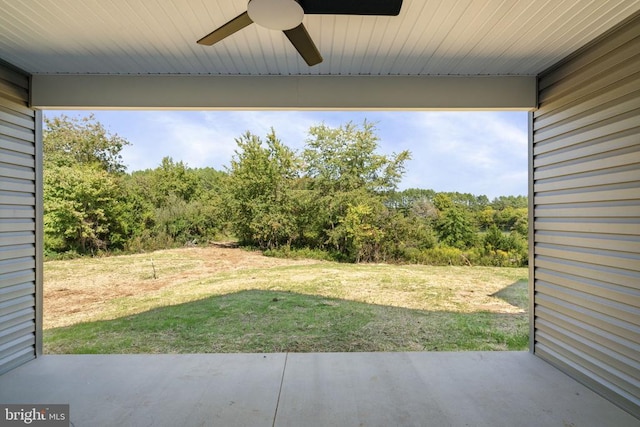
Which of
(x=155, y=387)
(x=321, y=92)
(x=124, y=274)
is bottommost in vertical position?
(x=155, y=387)

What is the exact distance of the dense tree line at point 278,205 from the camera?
16.9 feet

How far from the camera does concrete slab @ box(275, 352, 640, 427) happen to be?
6.12 feet

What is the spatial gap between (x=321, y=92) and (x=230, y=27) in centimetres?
121

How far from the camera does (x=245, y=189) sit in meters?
5.71

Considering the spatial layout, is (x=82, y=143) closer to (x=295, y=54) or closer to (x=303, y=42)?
(x=295, y=54)

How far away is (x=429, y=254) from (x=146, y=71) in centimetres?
448

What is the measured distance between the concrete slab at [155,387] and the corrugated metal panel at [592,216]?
2.07 metres

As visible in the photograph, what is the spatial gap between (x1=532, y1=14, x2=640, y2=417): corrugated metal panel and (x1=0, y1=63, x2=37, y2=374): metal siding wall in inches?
159

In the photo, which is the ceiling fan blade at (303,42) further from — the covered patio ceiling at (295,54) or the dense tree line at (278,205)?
the dense tree line at (278,205)

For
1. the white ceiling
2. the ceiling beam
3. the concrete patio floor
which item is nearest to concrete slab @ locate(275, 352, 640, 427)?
the concrete patio floor

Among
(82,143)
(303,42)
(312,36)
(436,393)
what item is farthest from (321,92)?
(82,143)

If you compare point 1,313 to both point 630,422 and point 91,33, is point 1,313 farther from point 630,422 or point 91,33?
point 630,422

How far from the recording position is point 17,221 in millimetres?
2508

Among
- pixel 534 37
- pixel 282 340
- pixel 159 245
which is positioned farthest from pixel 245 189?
pixel 534 37
